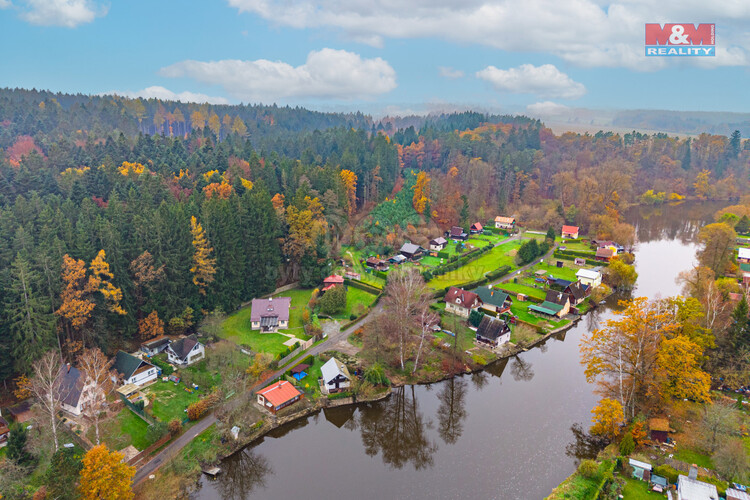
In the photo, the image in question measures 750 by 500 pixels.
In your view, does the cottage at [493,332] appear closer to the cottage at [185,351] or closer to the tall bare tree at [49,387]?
the cottage at [185,351]

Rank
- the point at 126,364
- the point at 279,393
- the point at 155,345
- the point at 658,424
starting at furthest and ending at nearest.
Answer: the point at 155,345, the point at 126,364, the point at 279,393, the point at 658,424

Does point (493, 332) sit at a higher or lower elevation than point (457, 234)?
lower

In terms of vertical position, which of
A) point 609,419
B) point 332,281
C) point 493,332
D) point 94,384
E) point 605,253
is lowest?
point 609,419

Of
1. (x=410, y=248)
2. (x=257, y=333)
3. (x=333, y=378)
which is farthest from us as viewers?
(x=410, y=248)

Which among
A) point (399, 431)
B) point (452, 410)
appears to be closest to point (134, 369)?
point (399, 431)

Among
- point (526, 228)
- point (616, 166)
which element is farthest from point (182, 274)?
point (616, 166)

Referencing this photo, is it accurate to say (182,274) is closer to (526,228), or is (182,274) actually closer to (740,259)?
(526,228)

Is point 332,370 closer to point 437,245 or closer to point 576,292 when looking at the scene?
point 576,292

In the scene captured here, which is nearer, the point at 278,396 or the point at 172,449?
the point at 172,449
